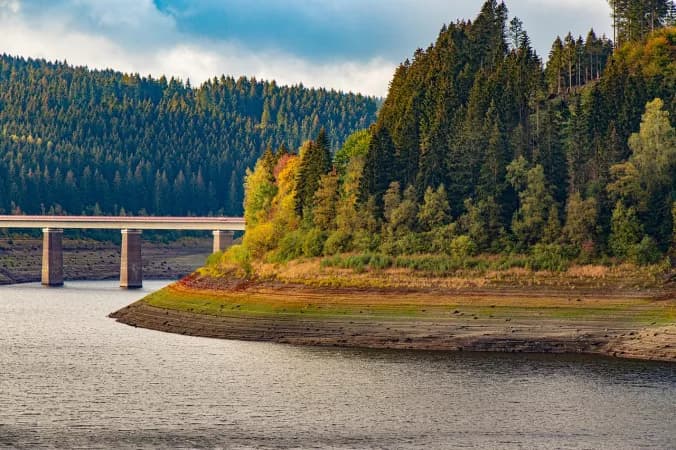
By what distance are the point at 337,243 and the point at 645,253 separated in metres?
29.9

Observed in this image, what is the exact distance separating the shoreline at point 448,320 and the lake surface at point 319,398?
109 inches

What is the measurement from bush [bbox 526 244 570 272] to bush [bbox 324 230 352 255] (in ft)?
62.6

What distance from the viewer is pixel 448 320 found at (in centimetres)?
10362

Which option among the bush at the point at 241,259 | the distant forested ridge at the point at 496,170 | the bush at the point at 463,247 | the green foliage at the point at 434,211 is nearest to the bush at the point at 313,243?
the distant forested ridge at the point at 496,170

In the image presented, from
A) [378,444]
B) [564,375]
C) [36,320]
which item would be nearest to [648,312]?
[564,375]

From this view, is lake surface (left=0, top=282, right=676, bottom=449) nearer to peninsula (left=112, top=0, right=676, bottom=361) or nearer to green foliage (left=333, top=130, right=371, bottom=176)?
peninsula (left=112, top=0, right=676, bottom=361)

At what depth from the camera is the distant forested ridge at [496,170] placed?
383 feet

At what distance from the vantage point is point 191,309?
120750mm

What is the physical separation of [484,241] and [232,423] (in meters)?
53.0

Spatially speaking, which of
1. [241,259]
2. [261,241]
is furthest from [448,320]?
[261,241]

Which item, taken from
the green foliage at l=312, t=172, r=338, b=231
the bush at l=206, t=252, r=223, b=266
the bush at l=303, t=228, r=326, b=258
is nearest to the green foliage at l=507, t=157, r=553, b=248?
the bush at l=303, t=228, r=326, b=258

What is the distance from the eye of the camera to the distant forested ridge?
116812 millimetres

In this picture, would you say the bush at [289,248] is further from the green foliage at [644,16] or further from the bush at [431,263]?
the green foliage at [644,16]

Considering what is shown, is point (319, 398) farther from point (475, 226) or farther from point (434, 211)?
point (434, 211)
